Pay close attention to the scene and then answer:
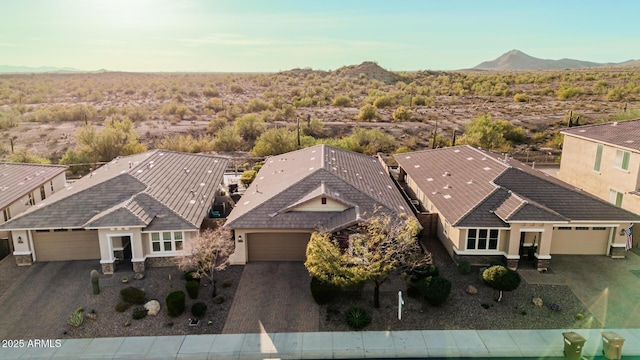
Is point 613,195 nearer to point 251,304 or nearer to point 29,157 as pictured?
point 251,304

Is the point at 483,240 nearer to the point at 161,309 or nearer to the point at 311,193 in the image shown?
the point at 311,193

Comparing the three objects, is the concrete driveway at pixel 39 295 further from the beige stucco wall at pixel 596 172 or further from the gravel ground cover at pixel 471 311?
the beige stucco wall at pixel 596 172

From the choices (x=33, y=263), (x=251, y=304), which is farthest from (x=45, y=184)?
(x=251, y=304)

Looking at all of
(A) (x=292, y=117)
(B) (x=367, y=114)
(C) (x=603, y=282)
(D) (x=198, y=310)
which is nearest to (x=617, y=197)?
(C) (x=603, y=282)

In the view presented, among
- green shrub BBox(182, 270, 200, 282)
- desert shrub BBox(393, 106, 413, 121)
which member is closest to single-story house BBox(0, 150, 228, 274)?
green shrub BBox(182, 270, 200, 282)

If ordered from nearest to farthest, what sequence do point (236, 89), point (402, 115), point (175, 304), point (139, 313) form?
1. point (175, 304)
2. point (139, 313)
3. point (402, 115)
4. point (236, 89)

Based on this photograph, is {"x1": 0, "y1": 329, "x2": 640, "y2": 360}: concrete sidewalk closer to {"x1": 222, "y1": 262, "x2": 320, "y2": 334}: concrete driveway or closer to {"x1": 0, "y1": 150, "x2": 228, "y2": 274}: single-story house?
{"x1": 222, "y1": 262, "x2": 320, "y2": 334}: concrete driveway
